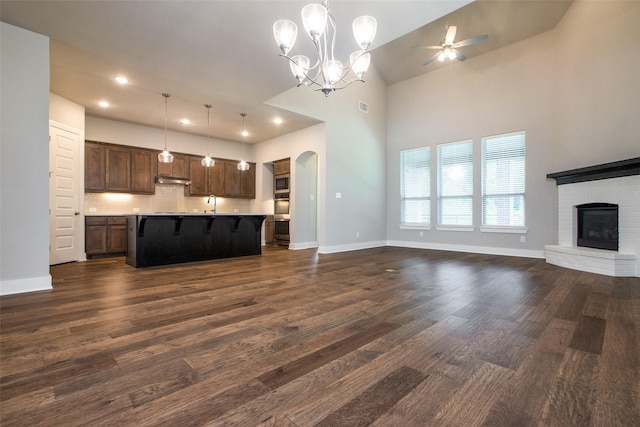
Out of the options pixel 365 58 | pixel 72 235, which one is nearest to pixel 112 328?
pixel 365 58

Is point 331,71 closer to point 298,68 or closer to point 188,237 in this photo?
point 298,68

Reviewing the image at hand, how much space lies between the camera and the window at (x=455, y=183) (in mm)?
6637

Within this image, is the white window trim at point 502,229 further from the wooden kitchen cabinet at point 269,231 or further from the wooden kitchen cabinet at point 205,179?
the wooden kitchen cabinet at point 205,179

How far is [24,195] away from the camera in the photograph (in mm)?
3172

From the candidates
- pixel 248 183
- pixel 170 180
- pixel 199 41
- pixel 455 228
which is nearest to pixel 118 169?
pixel 170 180

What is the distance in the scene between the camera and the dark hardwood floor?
1.25 m

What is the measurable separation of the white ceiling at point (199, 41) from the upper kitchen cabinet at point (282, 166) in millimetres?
1238

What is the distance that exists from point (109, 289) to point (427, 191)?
22.0 ft

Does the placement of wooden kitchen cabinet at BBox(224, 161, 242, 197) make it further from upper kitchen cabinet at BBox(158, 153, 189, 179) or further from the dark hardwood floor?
the dark hardwood floor

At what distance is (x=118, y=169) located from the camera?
6.29 metres

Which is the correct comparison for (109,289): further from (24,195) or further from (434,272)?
(434,272)

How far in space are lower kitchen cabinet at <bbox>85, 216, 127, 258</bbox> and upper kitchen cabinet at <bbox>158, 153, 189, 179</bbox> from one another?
144 centimetres

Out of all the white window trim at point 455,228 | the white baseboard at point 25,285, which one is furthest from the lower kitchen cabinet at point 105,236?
the white window trim at point 455,228

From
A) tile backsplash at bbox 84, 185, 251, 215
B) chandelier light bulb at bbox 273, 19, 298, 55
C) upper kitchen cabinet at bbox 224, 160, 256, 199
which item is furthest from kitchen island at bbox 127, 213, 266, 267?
chandelier light bulb at bbox 273, 19, 298, 55
